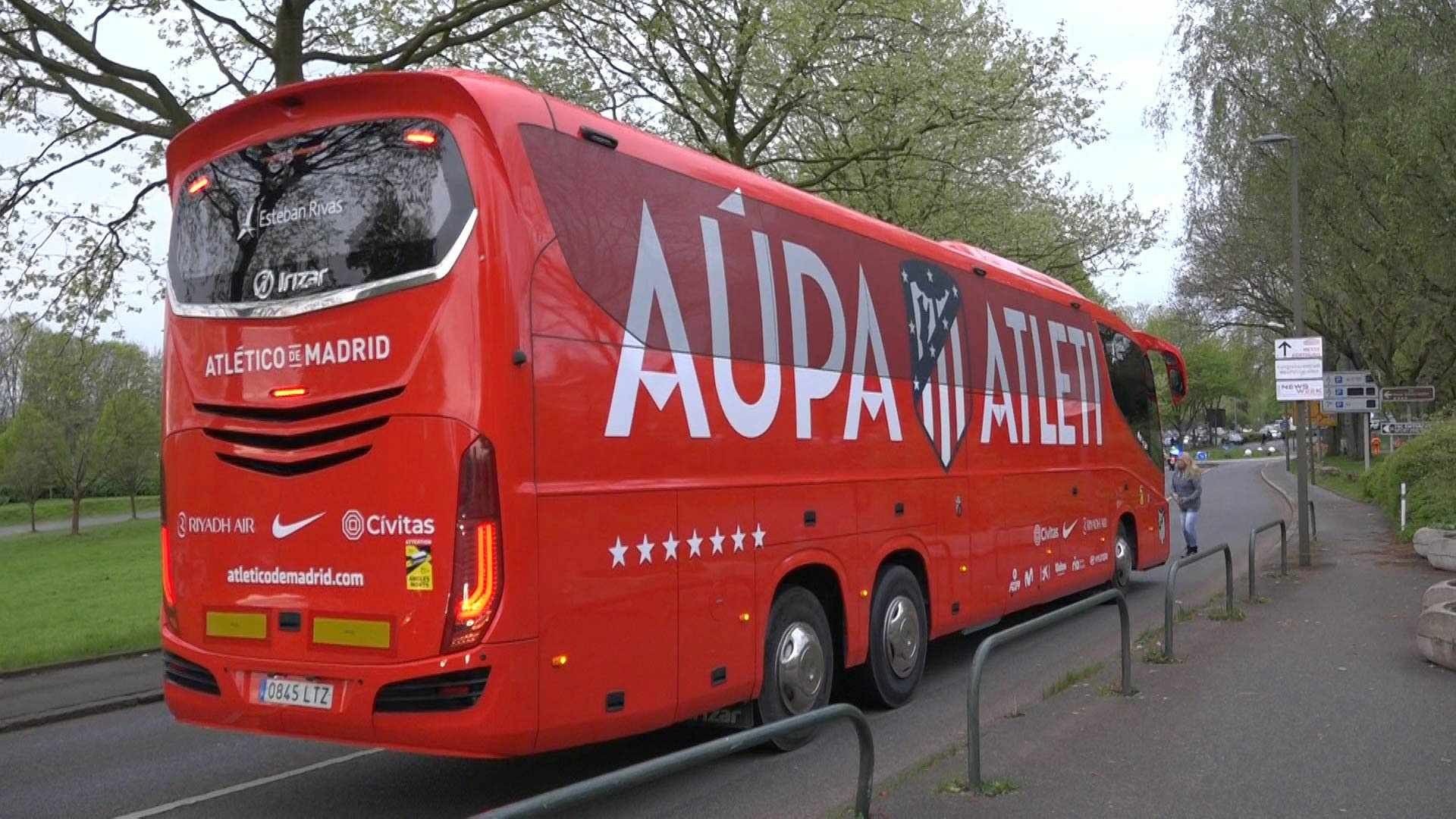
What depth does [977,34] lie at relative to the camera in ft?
86.9

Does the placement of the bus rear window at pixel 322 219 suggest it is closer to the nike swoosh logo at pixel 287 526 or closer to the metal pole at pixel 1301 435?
the nike swoosh logo at pixel 287 526

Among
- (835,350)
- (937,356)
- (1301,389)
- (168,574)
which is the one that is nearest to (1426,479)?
(1301,389)

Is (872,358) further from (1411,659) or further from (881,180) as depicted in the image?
(881,180)

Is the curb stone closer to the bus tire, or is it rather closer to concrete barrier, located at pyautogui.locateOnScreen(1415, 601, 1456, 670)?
the bus tire

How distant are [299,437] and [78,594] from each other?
78.2ft

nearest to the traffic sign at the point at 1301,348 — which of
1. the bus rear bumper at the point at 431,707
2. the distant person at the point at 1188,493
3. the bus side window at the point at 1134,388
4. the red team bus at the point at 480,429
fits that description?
the distant person at the point at 1188,493

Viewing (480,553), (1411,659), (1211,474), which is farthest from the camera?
(1211,474)

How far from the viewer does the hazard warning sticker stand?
5184mm

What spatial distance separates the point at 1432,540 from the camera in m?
17.3

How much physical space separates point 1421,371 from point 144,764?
5248 centimetres

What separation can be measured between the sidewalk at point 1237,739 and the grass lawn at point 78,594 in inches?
420

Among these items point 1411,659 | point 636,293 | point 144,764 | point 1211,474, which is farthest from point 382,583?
point 1211,474

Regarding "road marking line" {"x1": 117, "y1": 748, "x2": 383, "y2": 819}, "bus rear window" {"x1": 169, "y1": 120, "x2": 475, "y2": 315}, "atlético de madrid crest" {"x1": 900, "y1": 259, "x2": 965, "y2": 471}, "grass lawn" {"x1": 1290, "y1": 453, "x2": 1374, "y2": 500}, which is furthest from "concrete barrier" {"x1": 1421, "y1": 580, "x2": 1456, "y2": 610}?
"grass lawn" {"x1": 1290, "y1": 453, "x2": 1374, "y2": 500}

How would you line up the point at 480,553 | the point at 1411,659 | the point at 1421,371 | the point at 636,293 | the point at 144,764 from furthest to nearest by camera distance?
the point at 1421,371 < the point at 1411,659 < the point at 144,764 < the point at 636,293 < the point at 480,553
